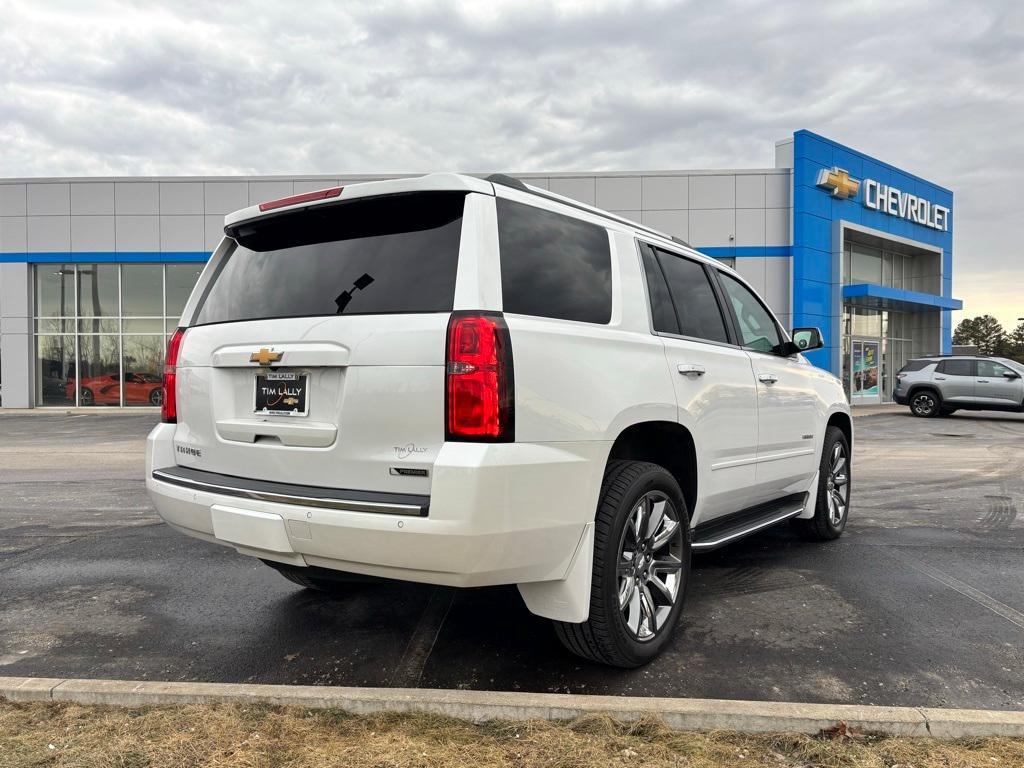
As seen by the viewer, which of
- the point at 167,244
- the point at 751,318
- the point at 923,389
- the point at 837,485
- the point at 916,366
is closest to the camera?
the point at 751,318

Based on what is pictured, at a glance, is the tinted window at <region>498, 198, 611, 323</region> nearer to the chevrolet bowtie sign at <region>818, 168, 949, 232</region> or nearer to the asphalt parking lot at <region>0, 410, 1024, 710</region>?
the asphalt parking lot at <region>0, 410, 1024, 710</region>

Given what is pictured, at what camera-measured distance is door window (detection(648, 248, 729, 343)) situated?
3.71 m

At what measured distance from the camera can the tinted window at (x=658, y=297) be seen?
3438 millimetres

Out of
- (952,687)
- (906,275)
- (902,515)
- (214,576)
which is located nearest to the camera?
(952,687)

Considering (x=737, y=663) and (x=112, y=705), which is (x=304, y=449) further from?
(x=737, y=663)

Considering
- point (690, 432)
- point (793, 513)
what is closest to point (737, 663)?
point (690, 432)

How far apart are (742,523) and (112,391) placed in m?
24.1

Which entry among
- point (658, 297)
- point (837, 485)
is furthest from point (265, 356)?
point (837, 485)

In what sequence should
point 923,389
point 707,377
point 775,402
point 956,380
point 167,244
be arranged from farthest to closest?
point 167,244, point 923,389, point 956,380, point 775,402, point 707,377

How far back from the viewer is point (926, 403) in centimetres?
1991

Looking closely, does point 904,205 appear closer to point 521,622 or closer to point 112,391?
point 521,622

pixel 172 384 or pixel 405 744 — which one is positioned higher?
pixel 172 384

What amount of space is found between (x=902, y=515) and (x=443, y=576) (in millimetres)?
5413

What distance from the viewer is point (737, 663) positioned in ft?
10.4
